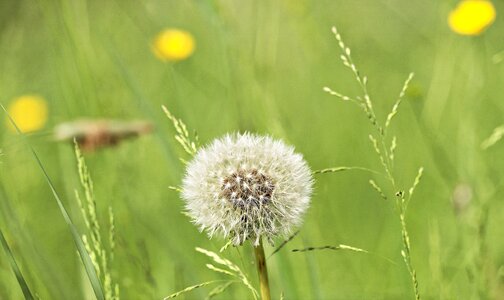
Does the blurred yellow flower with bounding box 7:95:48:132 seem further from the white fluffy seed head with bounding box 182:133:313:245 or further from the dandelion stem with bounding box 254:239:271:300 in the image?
the dandelion stem with bounding box 254:239:271:300

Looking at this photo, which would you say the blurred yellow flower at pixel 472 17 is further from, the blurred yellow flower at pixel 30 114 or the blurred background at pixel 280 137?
the blurred yellow flower at pixel 30 114

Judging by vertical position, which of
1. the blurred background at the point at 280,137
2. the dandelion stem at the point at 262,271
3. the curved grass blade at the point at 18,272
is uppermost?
the blurred background at the point at 280,137

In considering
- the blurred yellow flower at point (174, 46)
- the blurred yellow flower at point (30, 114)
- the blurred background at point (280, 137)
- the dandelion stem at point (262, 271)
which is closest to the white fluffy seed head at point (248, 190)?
the dandelion stem at point (262, 271)

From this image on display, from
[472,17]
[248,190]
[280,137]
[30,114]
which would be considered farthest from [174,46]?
[248,190]

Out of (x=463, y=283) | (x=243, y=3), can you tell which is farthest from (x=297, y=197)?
(x=243, y=3)

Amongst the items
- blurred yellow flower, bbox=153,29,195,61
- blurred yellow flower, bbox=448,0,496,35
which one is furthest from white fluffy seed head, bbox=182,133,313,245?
blurred yellow flower, bbox=153,29,195,61

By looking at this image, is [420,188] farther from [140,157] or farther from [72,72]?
[72,72]
